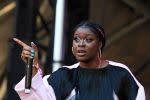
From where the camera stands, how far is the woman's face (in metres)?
2.98

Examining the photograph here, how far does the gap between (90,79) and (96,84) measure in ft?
0.13

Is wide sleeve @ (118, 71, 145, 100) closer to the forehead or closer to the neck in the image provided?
the neck

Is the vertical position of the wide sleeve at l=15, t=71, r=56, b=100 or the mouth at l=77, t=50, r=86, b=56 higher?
the mouth at l=77, t=50, r=86, b=56

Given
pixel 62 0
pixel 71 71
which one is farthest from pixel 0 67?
pixel 71 71

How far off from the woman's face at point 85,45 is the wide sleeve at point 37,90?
23 centimetres

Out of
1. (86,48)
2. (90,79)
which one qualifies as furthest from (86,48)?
(90,79)

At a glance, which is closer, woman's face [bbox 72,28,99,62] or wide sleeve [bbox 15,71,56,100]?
wide sleeve [bbox 15,71,56,100]

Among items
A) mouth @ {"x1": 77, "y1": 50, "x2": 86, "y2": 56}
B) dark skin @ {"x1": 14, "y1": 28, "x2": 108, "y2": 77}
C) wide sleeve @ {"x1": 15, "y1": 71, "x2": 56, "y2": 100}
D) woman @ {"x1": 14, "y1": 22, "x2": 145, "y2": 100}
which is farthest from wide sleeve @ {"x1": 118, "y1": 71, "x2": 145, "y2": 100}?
wide sleeve @ {"x1": 15, "y1": 71, "x2": 56, "y2": 100}

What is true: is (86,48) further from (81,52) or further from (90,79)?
(90,79)

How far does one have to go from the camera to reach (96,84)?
3010 mm

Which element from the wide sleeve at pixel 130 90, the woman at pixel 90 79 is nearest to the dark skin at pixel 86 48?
the woman at pixel 90 79

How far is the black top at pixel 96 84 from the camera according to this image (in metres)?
2.99

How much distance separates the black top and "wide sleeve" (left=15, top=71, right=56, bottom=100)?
0.06 m

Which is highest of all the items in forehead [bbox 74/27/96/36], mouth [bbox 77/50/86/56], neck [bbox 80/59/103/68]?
forehead [bbox 74/27/96/36]
